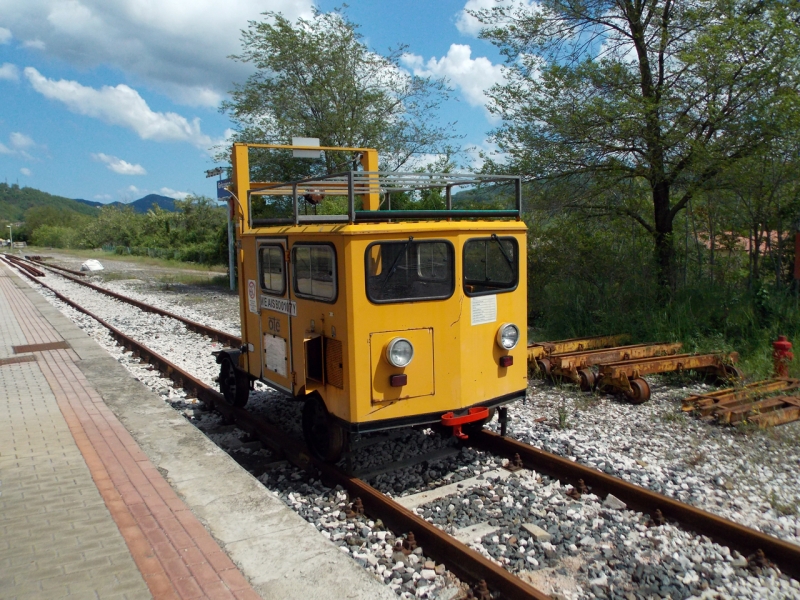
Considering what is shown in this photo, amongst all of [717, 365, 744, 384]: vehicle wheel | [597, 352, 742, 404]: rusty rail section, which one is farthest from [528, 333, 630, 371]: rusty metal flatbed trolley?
[717, 365, 744, 384]: vehicle wheel

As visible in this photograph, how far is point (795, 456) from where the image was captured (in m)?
6.00

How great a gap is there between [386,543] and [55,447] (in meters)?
3.61

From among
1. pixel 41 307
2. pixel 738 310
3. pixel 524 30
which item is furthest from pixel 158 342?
pixel 738 310

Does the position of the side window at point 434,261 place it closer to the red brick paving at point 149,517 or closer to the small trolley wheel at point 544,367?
the red brick paving at point 149,517

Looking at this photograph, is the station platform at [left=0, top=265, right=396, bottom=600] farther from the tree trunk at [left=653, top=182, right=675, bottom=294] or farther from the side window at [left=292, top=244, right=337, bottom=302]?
the tree trunk at [left=653, top=182, right=675, bottom=294]

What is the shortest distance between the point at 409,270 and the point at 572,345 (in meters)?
5.19

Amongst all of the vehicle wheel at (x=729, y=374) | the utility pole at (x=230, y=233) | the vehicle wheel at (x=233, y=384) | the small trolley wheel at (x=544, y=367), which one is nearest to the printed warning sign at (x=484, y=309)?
the vehicle wheel at (x=233, y=384)

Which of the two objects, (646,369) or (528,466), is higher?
(646,369)

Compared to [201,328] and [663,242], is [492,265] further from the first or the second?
[201,328]

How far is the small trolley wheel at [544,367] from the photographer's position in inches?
352

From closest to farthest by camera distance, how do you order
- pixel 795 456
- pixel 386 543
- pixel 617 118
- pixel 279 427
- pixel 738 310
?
pixel 386 543
pixel 795 456
pixel 279 427
pixel 738 310
pixel 617 118

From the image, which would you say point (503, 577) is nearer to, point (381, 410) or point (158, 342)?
point (381, 410)

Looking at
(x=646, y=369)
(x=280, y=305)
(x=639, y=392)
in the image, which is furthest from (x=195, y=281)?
(x=639, y=392)

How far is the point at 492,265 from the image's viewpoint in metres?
6.08
